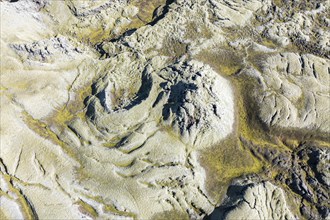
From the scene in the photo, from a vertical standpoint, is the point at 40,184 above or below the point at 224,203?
above

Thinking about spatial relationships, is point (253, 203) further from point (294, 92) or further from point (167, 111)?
point (294, 92)

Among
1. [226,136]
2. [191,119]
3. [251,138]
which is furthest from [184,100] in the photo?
[251,138]

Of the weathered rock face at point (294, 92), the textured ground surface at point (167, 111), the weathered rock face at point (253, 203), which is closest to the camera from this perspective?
the weathered rock face at point (253, 203)

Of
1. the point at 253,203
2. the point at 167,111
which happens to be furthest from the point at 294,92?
the point at 167,111

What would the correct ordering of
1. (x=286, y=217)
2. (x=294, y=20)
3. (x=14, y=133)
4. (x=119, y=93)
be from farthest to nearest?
1. (x=294, y=20)
2. (x=119, y=93)
3. (x=14, y=133)
4. (x=286, y=217)

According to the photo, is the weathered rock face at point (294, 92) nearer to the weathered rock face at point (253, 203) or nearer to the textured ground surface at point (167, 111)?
the textured ground surface at point (167, 111)

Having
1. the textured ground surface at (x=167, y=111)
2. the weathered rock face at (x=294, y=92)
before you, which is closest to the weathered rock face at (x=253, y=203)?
the textured ground surface at (x=167, y=111)

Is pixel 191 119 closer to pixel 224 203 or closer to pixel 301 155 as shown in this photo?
pixel 224 203
